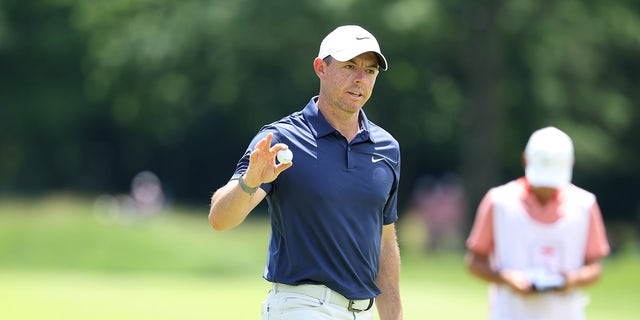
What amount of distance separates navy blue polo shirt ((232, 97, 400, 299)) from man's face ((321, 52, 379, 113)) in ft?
0.44

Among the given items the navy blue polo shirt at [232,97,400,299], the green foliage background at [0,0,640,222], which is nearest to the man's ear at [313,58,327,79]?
the navy blue polo shirt at [232,97,400,299]

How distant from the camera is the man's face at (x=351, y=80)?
6.07m

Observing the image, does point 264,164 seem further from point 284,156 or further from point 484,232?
point 484,232

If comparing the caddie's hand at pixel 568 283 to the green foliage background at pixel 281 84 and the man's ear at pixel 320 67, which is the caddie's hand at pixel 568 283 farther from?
the green foliage background at pixel 281 84

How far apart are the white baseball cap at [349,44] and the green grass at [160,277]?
10.2m

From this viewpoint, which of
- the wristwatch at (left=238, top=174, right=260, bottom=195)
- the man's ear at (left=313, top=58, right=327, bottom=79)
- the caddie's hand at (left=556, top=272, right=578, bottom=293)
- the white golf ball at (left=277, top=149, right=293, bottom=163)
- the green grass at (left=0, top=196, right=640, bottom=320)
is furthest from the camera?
the green grass at (left=0, top=196, right=640, bottom=320)

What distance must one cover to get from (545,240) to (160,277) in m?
17.6

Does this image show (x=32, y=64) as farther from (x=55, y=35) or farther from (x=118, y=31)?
(x=118, y=31)

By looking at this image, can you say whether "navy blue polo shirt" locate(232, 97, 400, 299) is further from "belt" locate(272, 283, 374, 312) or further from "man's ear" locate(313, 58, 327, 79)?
"man's ear" locate(313, 58, 327, 79)

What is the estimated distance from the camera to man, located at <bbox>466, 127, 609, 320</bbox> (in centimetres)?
705

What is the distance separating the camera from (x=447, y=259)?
95.9 ft

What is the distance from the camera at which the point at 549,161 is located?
23.1 ft

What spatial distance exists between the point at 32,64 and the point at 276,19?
79.5 feet

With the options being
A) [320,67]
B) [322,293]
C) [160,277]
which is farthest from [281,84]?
[322,293]
